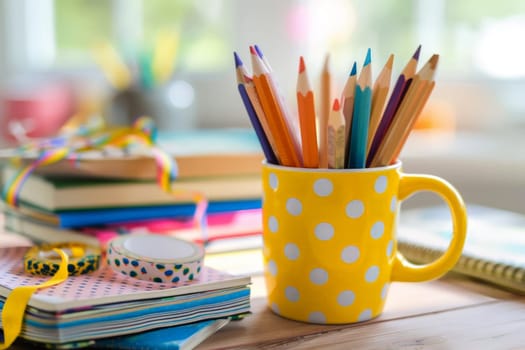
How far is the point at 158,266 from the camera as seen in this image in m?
0.50

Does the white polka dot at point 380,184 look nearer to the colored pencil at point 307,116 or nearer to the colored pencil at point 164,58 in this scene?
the colored pencil at point 307,116

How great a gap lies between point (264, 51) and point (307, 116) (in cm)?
103

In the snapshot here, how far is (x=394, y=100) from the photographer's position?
0.51 meters

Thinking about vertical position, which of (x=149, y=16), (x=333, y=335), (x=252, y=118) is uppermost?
(x=149, y=16)

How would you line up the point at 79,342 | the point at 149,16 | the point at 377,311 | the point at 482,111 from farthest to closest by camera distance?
the point at 149,16, the point at 482,111, the point at 377,311, the point at 79,342

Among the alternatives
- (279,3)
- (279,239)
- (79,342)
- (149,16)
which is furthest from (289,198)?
(149,16)

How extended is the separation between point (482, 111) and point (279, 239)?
3.54 feet

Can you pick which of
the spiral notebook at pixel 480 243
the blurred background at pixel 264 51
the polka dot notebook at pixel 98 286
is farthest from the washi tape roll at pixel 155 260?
the blurred background at pixel 264 51

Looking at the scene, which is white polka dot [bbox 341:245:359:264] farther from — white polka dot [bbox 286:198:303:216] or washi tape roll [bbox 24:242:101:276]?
washi tape roll [bbox 24:242:101:276]

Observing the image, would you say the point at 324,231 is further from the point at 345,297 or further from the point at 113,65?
the point at 113,65

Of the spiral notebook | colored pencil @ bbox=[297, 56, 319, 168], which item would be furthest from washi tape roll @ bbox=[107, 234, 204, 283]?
the spiral notebook

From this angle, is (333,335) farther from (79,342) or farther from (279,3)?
(279,3)

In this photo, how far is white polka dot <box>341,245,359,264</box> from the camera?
513 mm

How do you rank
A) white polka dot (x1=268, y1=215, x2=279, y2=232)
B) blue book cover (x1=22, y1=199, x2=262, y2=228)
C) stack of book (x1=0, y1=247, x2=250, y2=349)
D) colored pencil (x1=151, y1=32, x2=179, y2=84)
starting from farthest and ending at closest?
colored pencil (x1=151, y1=32, x2=179, y2=84) → blue book cover (x1=22, y1=199, x2=262, y2=228) → white polka dot (x1=268, y1=215, x2=279, y2=232) → stack of book (x1=0, y1=247, x2=250, y2=349)
